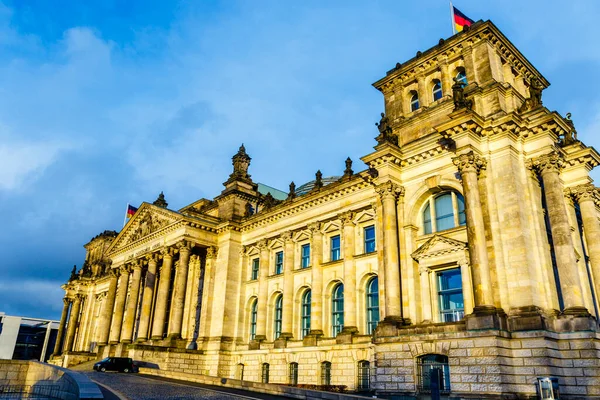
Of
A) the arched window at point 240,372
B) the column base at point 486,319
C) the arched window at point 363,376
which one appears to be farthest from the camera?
the arched window at point 240,372

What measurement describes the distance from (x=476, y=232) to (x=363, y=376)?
11.5 meters

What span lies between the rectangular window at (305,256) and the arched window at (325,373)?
307 inches

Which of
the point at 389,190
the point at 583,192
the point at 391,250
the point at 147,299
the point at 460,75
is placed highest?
the point at 460,75

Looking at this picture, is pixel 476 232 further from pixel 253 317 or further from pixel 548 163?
pixel 253 317

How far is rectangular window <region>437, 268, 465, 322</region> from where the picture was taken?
953 inches

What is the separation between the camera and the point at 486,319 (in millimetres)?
20391

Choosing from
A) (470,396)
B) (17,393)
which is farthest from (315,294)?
(17,393)

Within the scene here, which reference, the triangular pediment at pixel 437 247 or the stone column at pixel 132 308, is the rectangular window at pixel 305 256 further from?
the stone column at pixel 132 308

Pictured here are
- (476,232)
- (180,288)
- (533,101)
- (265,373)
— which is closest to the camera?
(476,232)

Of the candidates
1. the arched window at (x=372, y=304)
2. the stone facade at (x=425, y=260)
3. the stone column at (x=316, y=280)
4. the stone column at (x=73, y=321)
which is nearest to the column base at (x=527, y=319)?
the stone facade at (x=425, y=260)

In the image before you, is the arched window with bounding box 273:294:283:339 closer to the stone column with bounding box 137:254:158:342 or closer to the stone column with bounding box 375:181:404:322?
the stone column with bounding box 137:254:158:342

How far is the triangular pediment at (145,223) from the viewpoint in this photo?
1658 inches

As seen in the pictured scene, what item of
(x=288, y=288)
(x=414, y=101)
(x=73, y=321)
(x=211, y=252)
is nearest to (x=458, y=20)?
(x=414, y=101)

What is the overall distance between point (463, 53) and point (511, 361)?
704 inches
